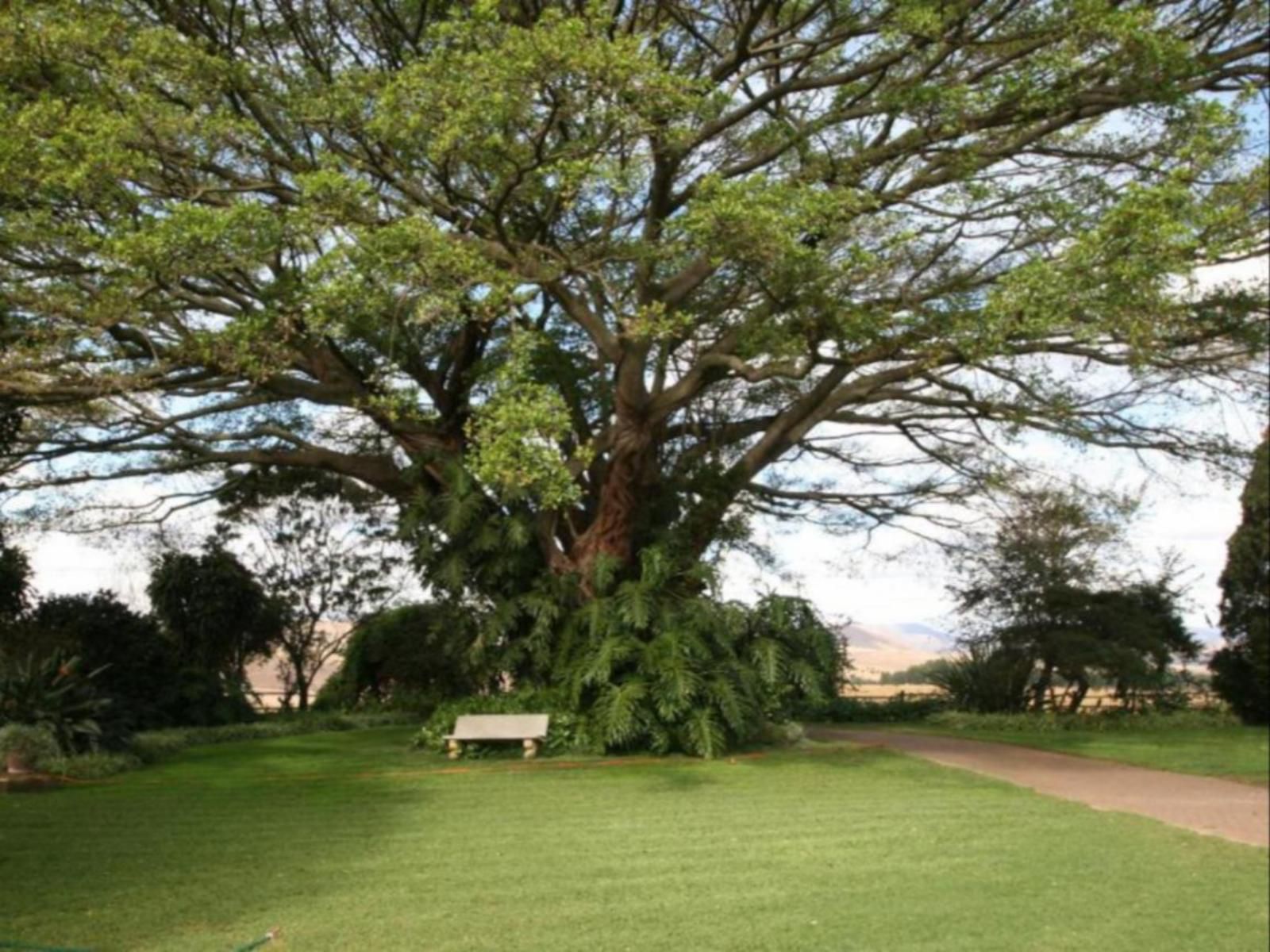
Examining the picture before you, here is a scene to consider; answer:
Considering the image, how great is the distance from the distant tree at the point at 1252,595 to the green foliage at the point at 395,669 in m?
11.6

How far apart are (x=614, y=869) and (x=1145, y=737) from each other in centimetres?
710

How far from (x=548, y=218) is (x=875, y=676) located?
10172 mm

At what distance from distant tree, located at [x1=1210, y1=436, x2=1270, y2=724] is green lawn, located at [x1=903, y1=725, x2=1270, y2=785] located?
480mm

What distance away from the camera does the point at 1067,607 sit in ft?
52.8

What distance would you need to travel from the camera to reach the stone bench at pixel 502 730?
11406 millimetres

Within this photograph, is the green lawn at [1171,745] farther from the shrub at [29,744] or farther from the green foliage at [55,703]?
the green foliage at [55,703]

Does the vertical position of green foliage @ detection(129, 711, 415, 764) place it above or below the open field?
below

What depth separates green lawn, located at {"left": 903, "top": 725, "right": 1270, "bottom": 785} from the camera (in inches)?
159

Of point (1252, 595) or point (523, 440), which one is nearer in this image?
point (1252, 595)

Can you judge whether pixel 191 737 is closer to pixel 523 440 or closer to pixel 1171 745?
pixel 523 440

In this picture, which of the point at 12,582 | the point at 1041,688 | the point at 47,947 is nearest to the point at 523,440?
the point at 47,947

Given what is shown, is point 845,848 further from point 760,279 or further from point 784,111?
point 784,111

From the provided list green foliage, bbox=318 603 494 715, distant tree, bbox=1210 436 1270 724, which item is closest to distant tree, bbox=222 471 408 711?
green foliage, bbox=318 603 494 715

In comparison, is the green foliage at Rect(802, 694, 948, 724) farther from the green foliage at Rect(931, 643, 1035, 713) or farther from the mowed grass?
the mowed grass
